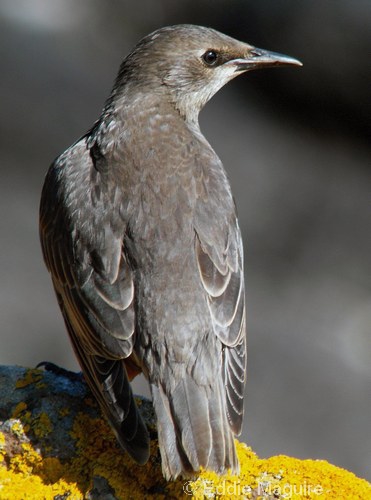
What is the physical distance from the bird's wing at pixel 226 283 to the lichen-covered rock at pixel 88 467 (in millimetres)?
323

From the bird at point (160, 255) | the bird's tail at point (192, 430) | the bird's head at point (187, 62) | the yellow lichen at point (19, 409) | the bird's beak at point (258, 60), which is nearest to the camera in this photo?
the bird's tail at point (192, 430)

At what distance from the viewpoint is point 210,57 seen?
657 centimetres

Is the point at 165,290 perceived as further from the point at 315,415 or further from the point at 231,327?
the point at 315,415

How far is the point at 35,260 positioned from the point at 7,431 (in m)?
5.83

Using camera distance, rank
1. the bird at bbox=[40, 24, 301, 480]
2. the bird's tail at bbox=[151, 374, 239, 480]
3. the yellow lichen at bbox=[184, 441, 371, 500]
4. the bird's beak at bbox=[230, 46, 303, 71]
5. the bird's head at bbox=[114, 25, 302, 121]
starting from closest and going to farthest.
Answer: the bird's tail at bbox=[151, 374, 239, 480] → the yellow lichen at bbox=[184, 441, 371, 500] → the bird at bbox=[40, 24, 301, 480] → the bird's head at bbox=[114, 25, 302, 121] → the bird's beak at bbox=[230, 46, 303, 71]

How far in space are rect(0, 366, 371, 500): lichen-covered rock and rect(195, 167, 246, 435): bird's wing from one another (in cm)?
32

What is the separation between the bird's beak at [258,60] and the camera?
21.8 ft

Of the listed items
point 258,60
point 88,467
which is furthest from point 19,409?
point 258,60

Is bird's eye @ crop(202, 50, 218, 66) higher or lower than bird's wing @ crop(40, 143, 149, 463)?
higher

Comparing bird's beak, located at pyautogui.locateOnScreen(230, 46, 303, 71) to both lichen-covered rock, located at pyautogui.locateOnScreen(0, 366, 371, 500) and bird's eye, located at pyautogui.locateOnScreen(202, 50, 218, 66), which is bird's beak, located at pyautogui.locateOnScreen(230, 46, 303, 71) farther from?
lichen-covered rock, located at pyautogui.locateOnScreen(0, 366, 371, 500)

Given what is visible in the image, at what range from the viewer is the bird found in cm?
497

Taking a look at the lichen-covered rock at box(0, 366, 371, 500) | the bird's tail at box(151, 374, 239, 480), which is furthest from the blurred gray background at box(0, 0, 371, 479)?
the bird's tail at box(151, 374, 239, 480)

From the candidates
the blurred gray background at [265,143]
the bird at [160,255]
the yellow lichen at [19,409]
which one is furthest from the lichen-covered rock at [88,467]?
the blurred gray background at [265,143]

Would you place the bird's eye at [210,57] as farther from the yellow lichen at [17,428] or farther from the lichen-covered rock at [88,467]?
the yellow lichen at [17,428]
